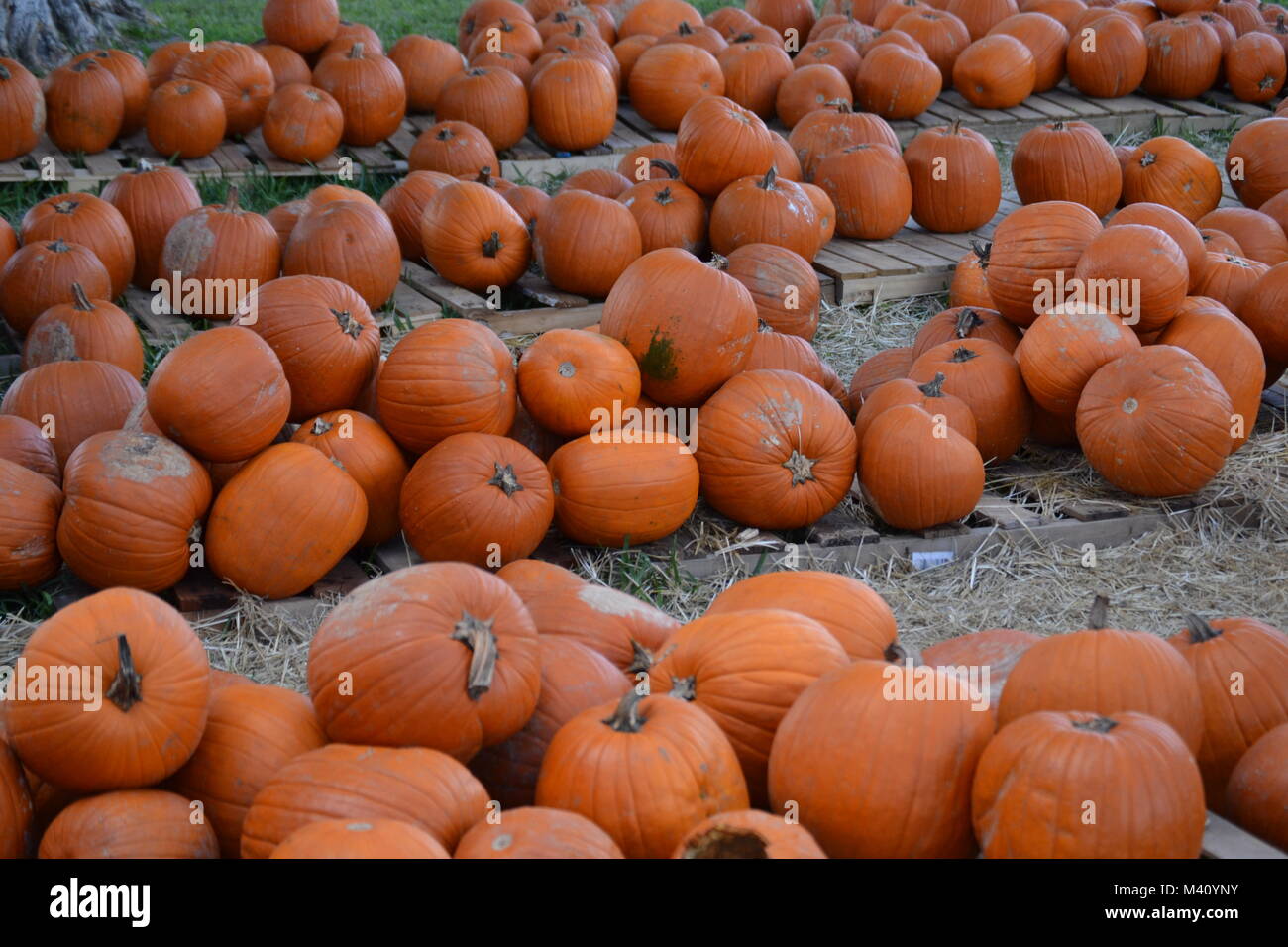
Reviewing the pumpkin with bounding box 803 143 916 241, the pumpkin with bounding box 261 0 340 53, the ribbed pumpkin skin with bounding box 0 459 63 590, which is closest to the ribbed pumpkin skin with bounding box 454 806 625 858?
the ribbed pumpkin skin with bounding box 0 459 63 590

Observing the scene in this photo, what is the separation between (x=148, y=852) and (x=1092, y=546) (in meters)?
2.93

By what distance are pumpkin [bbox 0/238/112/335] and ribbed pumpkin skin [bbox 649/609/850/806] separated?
314cm

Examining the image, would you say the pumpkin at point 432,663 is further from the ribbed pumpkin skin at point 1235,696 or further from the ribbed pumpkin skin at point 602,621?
the ribbed pumpkin skin at point 1235,696

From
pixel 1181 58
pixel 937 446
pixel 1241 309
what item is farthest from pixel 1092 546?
pixel 1181 58

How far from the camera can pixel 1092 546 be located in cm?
397

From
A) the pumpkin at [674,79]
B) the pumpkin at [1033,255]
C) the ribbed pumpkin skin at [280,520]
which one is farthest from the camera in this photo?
the pumpkin at [674,79]

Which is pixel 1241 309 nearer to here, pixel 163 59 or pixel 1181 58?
pixel 1181 58

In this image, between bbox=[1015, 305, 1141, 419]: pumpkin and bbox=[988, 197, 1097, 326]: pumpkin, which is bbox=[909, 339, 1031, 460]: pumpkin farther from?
bbox=[988, 197, 1097, 326]: pumpkin

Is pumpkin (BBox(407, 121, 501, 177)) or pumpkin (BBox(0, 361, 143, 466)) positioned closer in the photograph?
pumpkin (BBox(0, 361, 143, 466))

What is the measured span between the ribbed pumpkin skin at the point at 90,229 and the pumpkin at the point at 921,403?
2767 mm

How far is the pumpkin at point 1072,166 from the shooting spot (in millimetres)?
5855

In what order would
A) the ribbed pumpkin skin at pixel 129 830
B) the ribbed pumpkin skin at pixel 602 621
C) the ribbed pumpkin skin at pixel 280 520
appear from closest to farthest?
the ribbed pumpkin skin at pixel 129 830
the ribbed pumpkin skin at pixel 602 621
the ribbed pumpkin skin at pixel 280 520

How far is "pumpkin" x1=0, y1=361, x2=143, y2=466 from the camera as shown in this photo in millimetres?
3637

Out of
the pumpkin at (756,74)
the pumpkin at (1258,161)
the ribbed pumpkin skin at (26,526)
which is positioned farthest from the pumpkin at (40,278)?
the pumpkin at (1258,161)
